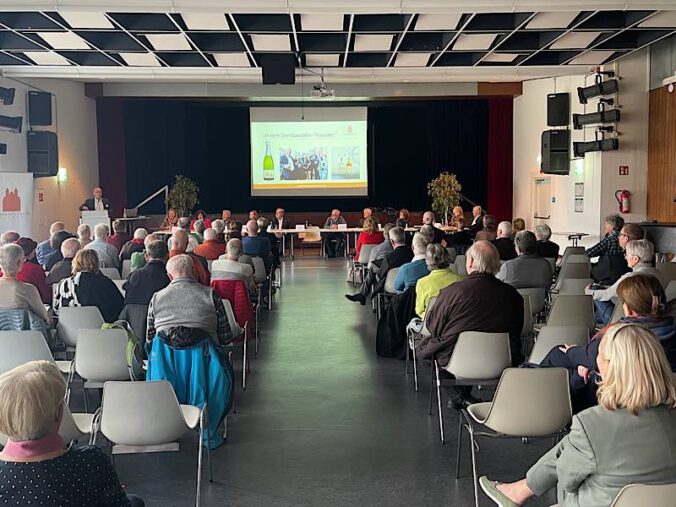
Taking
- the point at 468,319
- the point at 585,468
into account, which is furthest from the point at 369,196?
the point at 585,468

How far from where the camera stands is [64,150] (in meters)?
16.6

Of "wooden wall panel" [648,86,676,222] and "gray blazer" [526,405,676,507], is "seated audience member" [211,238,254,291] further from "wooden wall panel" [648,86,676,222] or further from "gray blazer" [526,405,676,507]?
"wooden wall panel" [648,86,676,222]

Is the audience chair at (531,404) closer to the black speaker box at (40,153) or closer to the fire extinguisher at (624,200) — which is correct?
the fire extinguisher at (624,200)

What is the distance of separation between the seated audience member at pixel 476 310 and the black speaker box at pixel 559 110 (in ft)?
36.7

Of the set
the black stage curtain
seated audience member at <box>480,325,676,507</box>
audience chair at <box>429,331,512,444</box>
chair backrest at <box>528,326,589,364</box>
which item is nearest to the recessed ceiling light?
the black stage curtain

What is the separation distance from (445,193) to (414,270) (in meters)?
12.3

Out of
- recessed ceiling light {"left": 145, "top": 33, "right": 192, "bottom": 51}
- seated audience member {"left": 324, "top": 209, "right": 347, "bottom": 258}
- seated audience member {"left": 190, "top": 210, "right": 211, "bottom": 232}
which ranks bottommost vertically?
seated audience member {"left": 324, "top": 209, "right": 347, "bottom": 258}

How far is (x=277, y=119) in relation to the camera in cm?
1928

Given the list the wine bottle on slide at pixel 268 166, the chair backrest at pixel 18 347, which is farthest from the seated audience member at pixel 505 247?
the wine bottle on slide at pixel 268 166

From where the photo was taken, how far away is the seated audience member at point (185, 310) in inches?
182

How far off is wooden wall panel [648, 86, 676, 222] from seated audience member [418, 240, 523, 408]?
30.3 feet

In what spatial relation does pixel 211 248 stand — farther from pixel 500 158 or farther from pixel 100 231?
pixel 500 158

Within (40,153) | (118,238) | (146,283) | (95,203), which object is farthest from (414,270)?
(95,203)

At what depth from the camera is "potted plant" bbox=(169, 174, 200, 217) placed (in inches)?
756
